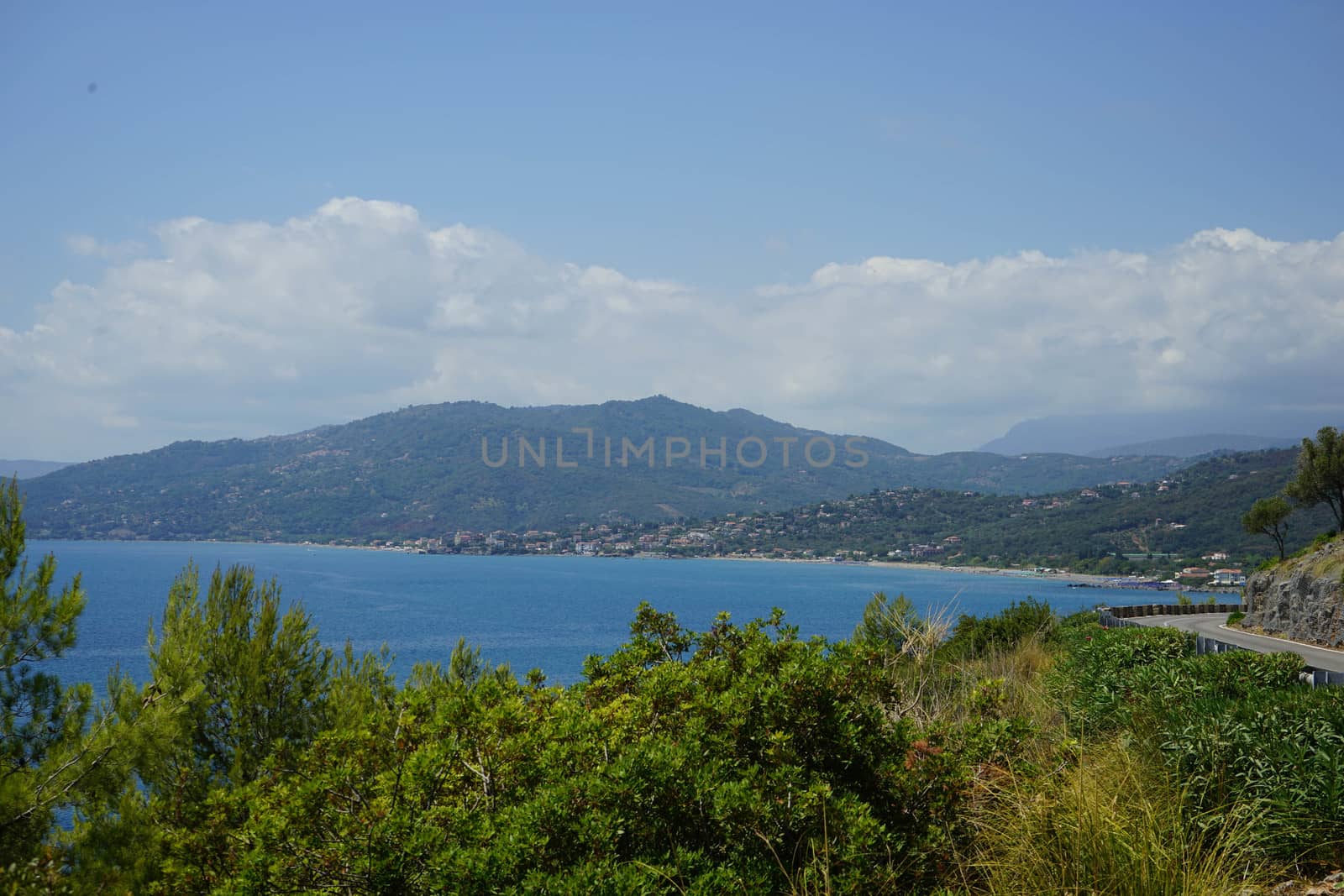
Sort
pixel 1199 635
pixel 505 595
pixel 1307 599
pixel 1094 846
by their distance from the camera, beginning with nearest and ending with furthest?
pixel 1094 846 → pixel 1199 635 → pixel 1307 599 → pixel 505 595

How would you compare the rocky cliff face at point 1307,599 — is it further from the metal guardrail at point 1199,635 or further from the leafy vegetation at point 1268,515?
the leafy vegetation at point 1268,515

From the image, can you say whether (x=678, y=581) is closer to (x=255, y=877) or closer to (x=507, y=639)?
(x=507, y=639)

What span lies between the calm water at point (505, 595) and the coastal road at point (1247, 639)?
31.1 feet

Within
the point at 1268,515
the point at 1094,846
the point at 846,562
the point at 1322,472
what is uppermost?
the point at 1322,472

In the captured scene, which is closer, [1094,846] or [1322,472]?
[1094,846]

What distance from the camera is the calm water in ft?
201

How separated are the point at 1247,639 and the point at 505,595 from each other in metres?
85.1

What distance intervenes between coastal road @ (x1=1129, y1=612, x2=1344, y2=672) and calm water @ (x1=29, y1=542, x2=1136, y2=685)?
9483 millimetres

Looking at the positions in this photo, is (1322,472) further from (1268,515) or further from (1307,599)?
(1307,599)

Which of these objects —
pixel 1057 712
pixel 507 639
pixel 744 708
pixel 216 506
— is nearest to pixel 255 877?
pixel 744 708

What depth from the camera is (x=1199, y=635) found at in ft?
55.3

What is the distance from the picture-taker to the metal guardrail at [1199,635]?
8.96 meters

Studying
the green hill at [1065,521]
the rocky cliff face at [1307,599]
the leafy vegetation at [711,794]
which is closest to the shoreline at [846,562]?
the green hill at [1065,521]

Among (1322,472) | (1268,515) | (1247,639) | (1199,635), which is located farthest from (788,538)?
(1199,635)
